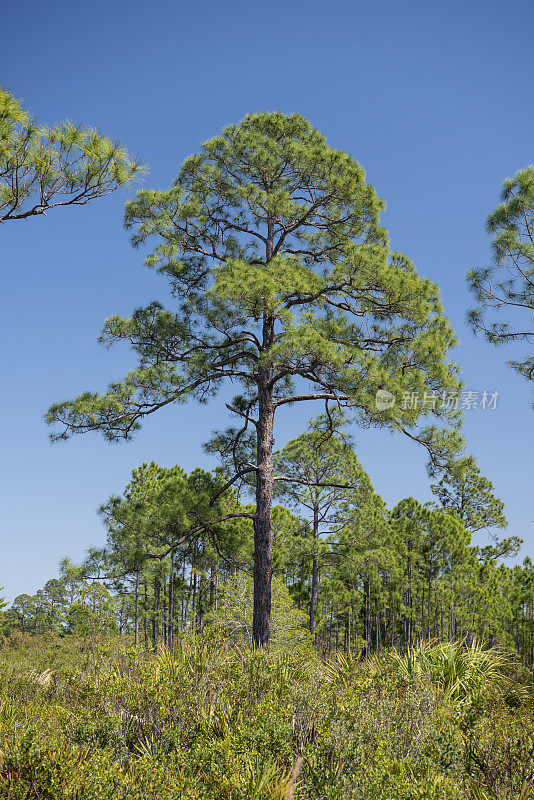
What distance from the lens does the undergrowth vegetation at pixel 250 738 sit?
286 centimetres

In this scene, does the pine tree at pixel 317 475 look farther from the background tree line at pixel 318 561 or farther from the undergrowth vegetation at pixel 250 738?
the undergrowth vegetation at pixel 250 738

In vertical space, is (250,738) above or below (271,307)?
below

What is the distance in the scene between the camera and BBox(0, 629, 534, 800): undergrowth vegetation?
2.86m

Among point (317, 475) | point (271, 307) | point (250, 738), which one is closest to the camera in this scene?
point (250, 738)

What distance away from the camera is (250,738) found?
341 centimetres

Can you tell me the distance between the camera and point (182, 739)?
3842mm

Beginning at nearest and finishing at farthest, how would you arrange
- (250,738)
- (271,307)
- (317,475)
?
1. (250,738)
2. (271,307)
3. (317,475)

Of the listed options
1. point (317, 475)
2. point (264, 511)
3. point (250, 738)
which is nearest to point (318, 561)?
point (317, 475)

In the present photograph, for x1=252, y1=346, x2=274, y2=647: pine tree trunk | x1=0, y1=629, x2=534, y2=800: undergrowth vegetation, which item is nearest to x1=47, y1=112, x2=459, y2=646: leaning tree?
x1=252, y1=346, x2=274, y2=647: pine tree trunk

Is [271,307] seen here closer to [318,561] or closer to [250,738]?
[250,738]

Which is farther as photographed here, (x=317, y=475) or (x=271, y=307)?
(x=317, y=475)

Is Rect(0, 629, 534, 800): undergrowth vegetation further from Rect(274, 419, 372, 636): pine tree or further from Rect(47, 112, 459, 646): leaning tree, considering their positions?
Rect(274, 419, 372, 636): pine tree

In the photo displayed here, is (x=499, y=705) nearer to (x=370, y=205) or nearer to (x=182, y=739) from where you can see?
(x=182, y=739)

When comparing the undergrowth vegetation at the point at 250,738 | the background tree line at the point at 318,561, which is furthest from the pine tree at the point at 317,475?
the undergrowth vegetation at the point at 250,738
